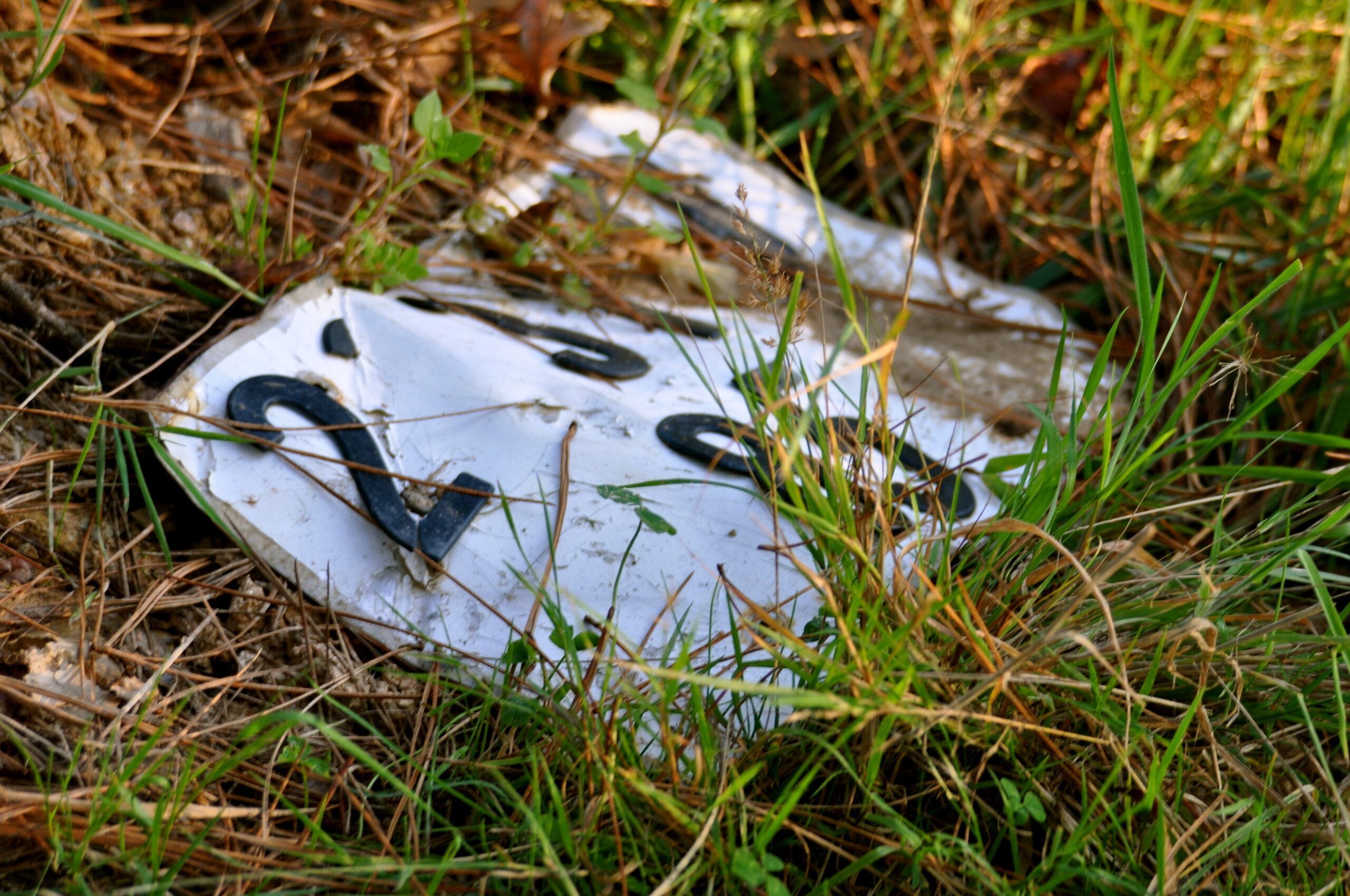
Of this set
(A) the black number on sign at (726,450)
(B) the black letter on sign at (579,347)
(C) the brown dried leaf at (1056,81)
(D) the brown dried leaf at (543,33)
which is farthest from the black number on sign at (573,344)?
(C) the brown dried leaf at (1056,81)

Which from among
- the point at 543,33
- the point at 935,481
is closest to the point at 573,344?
the point at 935,481

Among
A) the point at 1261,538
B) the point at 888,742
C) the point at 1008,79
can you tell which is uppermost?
the point at 1008,79

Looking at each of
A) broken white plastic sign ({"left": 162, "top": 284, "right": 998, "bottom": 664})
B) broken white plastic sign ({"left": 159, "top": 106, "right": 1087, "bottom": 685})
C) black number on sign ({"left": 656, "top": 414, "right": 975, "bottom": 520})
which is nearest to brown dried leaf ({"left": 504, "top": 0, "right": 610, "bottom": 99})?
broken white plastic sign ({"left": 159, "top": 106, "right": 1087, "bottom": 685})

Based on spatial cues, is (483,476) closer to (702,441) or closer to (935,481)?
(702,441)

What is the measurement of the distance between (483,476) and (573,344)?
366mm

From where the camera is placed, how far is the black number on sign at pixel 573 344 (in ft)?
5.08

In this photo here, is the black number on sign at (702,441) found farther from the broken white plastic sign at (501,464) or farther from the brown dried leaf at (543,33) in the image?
the brown dried leaf at (543,33)

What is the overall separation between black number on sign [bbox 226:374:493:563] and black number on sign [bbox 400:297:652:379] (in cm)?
29

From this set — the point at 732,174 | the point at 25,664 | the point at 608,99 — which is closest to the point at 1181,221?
the point at 732,174

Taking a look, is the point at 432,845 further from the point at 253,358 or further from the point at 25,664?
the point at 253,358

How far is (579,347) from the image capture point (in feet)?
5.37

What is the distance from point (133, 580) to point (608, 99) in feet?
5.34

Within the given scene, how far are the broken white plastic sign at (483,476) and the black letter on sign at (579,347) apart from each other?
0.01 m

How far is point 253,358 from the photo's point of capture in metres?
1.40
